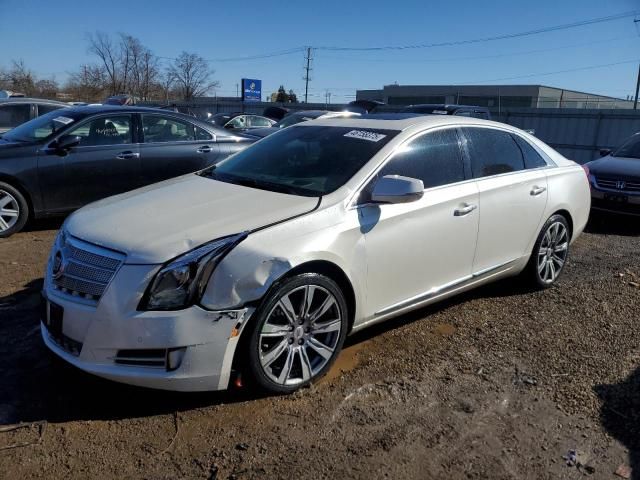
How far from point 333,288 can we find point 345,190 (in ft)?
2.08

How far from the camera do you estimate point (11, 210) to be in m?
6.33

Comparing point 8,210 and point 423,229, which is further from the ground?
point 423,229

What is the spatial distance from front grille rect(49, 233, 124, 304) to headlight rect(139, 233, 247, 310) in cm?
25

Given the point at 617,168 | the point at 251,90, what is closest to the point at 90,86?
the point at 251,90

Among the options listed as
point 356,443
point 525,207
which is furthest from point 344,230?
point 525,207

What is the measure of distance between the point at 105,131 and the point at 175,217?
4.32 meters

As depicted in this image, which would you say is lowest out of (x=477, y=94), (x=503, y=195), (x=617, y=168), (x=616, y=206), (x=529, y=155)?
(x=616, y=206)

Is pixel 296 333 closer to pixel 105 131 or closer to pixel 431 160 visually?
pixel 431 160

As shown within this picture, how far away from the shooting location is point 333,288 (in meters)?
3.17

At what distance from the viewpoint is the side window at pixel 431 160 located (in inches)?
146

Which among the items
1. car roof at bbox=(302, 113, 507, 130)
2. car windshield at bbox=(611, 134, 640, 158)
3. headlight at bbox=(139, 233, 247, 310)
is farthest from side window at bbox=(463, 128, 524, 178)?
car windshield at bbox=(611, 134, 640, 158)

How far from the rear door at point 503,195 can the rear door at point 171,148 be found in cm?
420

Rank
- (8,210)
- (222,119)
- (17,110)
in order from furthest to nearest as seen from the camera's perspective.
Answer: (222,119), (17,110), (8,210)

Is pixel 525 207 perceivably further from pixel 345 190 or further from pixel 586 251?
pixel 586 251
